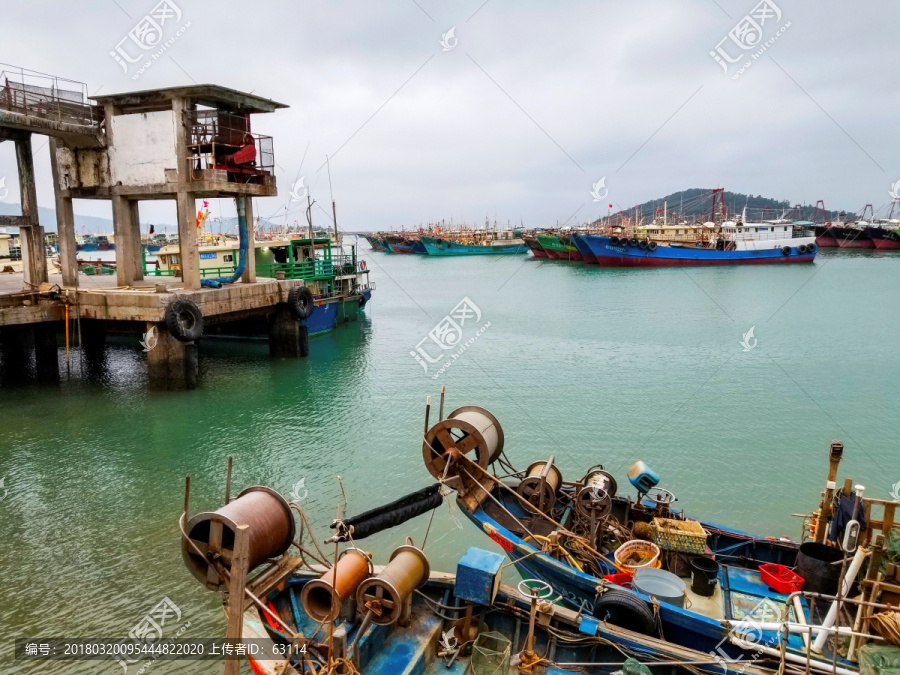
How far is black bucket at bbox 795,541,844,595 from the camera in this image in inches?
291

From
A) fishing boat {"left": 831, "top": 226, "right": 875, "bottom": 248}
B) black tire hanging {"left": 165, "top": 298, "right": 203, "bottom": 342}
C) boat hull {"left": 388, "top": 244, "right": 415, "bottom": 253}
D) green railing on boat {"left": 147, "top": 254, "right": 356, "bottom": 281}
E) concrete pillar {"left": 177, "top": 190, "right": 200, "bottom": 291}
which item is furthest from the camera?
boat hull {"left": 388, "top": 244, "right": 415, "bottom": 253}

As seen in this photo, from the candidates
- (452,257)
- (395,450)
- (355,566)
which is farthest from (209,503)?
(452,257)

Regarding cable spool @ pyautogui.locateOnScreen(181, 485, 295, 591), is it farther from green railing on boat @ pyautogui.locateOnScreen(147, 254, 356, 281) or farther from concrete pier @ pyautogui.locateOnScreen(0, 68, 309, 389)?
green railing on boat @ pyautogui.locateOnScreen(147, 254, 356, 281)

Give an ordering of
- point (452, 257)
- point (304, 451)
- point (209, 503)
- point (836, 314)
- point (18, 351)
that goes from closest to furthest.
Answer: point (209, 503) → point (304, 451) → point (18, 351) → point (836, 314) → point (452, 257)

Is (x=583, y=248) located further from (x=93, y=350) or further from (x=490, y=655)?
(x=490, y=655)

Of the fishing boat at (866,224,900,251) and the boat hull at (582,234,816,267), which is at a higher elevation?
the fishing boat at (866,224,900,251)

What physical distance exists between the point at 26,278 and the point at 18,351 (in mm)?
2583

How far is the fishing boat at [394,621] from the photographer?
237 inches

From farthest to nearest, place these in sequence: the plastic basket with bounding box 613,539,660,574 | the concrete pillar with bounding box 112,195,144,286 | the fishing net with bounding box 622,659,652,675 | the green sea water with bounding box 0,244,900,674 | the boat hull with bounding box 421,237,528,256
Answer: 1. the boat hull with bounding box 421,237,528,256
2. the concrete pillar with bounding box 112,195,144,286
3. the green sea water with bounding box 0,244,900,674
4. the plastic basket with bounding box 613,539,660,574
5. the fishing net with bounding box 622,659,652,675

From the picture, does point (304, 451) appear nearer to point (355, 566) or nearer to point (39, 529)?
point (39, 529)

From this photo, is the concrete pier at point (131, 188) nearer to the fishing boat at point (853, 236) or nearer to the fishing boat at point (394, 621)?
the fishing boat at point (394, 621)

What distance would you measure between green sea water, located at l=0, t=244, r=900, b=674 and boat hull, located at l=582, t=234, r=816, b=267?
36.1m

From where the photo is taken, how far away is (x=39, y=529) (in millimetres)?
11367

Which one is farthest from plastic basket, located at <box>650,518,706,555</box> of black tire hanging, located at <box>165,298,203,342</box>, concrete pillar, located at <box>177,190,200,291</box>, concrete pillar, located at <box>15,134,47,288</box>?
concrete pillar, located at <box>15,134,47,288</box>
